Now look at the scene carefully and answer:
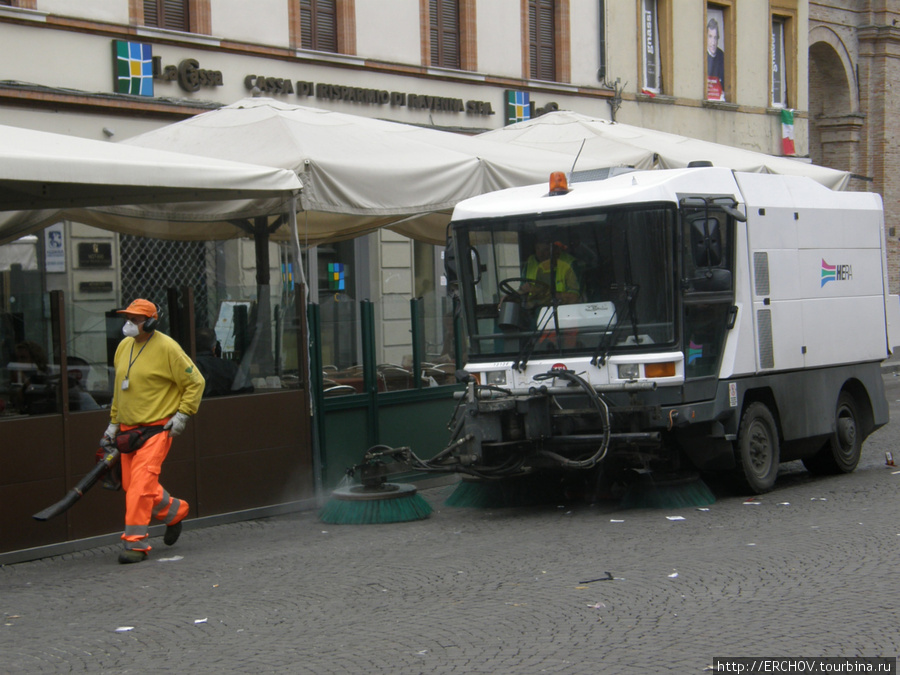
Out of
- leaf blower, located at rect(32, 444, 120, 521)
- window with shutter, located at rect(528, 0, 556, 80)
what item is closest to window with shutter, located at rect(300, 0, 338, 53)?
window with shutter, located at rect(528, 0, 556, 80)

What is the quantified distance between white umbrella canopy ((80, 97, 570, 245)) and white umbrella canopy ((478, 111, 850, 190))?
154cm

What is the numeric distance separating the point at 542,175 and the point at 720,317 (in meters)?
3.27

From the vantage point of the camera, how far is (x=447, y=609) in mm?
6695

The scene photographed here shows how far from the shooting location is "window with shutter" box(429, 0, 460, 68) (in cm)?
2206

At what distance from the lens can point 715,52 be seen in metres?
28.7

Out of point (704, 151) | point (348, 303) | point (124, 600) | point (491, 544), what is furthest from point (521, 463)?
point (704, 151)

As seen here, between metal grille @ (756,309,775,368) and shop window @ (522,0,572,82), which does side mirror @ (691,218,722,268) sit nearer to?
metal grille @ (756,309,775,368)

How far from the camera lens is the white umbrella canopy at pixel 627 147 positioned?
14.3 m

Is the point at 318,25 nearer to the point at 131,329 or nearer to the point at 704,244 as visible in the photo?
the point at 704,244

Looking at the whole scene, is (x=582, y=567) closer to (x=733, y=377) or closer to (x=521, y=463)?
(x=521, y=463)

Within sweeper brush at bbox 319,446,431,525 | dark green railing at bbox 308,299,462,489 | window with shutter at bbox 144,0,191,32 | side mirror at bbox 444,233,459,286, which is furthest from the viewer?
window with shutter at bbox 144,0,191,32

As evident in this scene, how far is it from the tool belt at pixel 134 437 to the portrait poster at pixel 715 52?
22.0 m

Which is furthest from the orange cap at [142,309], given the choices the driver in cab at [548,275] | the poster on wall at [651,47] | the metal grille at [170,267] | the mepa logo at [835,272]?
the poster on wall at [651,47]

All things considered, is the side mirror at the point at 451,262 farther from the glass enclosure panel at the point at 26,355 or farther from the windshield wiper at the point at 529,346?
the glass enclosure panel at the point at 26,355
